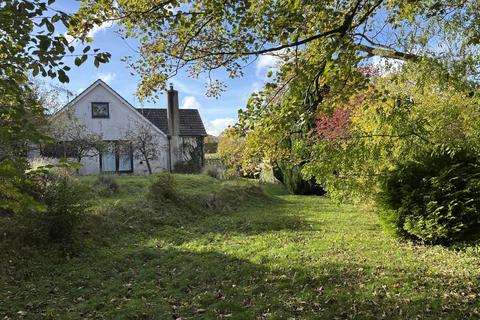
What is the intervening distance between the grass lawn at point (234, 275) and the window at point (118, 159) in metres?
14.0

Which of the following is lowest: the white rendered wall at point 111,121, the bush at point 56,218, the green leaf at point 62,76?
the bush at point 56,218

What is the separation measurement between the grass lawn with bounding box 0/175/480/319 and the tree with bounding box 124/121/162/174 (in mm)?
13928

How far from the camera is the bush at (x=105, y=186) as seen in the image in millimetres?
12945

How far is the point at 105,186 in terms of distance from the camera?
530 inches

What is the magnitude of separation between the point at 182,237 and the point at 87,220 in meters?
2.10

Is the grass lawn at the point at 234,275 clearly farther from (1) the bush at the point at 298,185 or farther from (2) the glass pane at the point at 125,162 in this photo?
(2) the glass pane at the point at 125,162

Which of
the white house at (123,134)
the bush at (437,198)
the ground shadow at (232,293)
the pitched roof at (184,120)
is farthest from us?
the pitched roof at (184,120)

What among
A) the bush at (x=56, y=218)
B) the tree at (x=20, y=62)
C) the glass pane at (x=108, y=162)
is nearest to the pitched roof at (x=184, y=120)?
the glass pane at (x=108, y=162)

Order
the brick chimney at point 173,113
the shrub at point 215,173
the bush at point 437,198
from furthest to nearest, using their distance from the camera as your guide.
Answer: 1. the brick chimney at point 173,113
2. the shrub at point 215,173
3. the bush at point 437,198

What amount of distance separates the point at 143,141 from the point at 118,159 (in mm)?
2249

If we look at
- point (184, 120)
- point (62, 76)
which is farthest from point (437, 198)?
point (184, 120)

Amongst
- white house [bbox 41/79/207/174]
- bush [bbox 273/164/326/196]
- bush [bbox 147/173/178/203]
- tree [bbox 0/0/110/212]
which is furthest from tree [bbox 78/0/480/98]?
white house [bbox 41/79/207/174]

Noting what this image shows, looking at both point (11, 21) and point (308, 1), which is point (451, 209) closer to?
point (308, 1)

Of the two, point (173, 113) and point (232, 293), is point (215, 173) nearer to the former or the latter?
point (173, 113)
